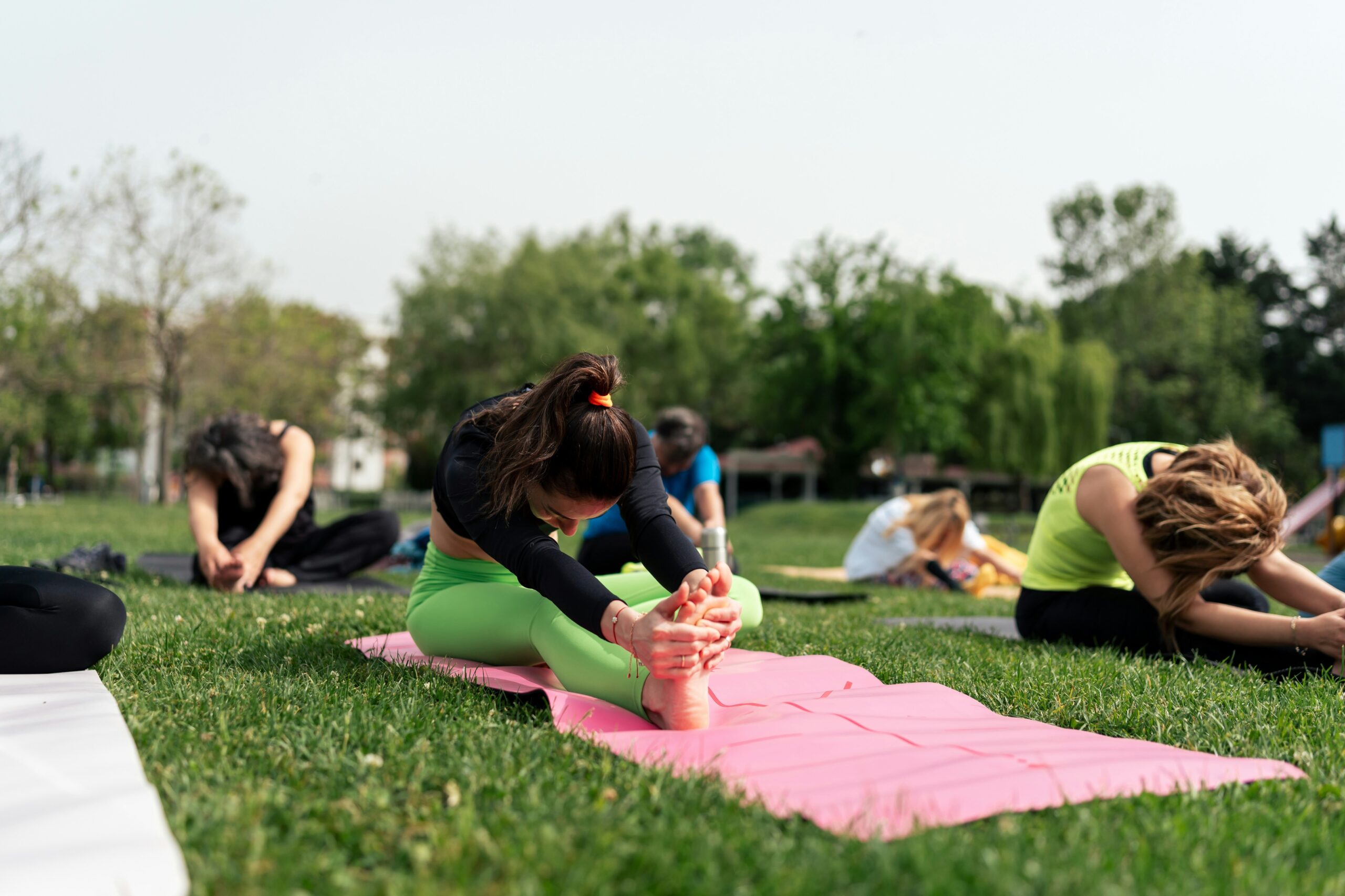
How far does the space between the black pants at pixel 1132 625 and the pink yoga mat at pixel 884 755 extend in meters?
1.63

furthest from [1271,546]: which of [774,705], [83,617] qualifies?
[83,617]

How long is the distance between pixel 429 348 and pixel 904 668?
35.9 m

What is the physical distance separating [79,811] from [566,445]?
4.94 feet

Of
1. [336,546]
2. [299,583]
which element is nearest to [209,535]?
[299,583]

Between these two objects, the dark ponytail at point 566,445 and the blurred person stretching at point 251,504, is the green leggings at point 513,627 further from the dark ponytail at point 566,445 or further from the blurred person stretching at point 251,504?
the blurred person stretching at point 251,504

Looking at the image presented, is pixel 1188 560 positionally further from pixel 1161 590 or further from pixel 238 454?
pixel 238 454

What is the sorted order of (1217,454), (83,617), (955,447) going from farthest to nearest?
(955,447) < (1217,454) < (83,617)

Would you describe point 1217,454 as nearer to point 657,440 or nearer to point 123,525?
point 657,440

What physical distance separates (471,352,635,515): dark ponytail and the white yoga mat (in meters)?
1.18

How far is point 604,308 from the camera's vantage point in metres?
39.2

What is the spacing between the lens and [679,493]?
6828 mm

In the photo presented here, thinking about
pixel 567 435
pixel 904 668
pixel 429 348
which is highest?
pixel 429 348

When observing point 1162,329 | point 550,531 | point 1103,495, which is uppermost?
point 1162,329

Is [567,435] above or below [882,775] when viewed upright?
above
